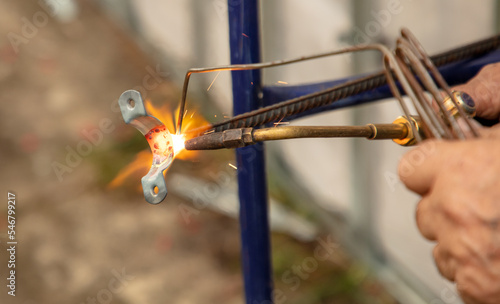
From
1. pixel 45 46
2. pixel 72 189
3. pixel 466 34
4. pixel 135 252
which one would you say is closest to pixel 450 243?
pixel 466 34

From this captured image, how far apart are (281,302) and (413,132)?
4.67 feet

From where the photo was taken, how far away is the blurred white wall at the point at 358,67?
1364mm

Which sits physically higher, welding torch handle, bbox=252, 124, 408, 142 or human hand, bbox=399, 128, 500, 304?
welding torch handle, bbox=252, 124, 408, 142

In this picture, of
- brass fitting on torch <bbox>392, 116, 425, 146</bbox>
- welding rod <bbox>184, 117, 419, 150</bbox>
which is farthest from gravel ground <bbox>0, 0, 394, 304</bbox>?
brass fitting on torch <bbox>392, 116, 425, 146</bbox>

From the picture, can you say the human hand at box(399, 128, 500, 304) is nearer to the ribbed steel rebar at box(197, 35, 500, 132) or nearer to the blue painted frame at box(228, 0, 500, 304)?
the ribbed steel rebar at box(197, 35, 500, 132)

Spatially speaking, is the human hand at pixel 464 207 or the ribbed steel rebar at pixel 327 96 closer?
the human hand at pixel 464 207

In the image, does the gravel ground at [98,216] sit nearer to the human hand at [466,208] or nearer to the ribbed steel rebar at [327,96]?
the ribbed steel rebar at [327,96]

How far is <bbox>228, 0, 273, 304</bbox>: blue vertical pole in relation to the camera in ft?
2.92

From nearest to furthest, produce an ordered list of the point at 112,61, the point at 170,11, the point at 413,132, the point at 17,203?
the point at 413,132 → the point at 17,203 → the point at 170,11 → the point at 112,61

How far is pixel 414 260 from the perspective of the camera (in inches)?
70.1

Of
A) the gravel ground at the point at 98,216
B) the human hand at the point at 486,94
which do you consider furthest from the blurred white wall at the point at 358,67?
the human hand at the point at 486,94

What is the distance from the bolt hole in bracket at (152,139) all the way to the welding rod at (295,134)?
5 centimetres

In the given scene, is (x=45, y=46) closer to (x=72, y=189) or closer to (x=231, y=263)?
(x=72, y=189)

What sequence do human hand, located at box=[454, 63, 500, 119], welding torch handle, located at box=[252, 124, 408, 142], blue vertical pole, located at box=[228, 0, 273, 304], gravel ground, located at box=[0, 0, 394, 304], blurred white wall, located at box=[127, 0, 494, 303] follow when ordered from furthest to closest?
gravel ground, located at box=[0, 0, 394, 304] < blurred white wall, located at box=[127, 0, 494, 303] < blue vertical pole, located at box=[228, 0, 273, 304] < human hand, located at box=[454, 63, 500, 119] < welding torch handle, located at box=[252, 124, 408, 142]
